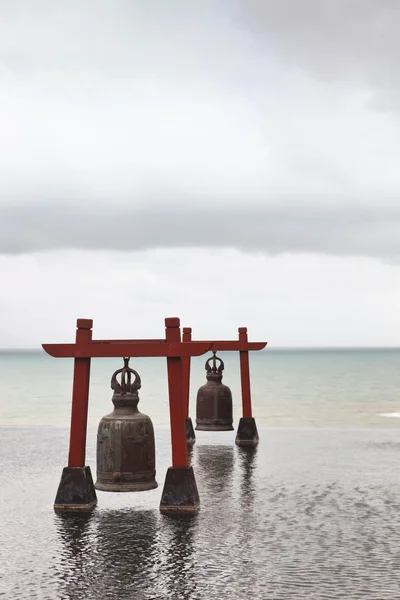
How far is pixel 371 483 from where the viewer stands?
40.2 feet

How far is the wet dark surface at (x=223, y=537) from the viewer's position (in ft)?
22.4

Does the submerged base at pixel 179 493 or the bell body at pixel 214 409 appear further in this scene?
the bell body at pixel 214 409

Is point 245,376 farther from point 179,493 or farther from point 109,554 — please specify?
point 109,554

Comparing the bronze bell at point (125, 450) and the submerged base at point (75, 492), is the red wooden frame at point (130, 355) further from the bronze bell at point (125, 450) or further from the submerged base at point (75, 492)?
the bronze bell at point (125, 450)

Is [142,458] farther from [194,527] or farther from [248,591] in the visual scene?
[248,591]

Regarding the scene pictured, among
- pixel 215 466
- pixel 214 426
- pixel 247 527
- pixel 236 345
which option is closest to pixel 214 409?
pixel 214 426

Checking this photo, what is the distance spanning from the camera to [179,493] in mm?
9805

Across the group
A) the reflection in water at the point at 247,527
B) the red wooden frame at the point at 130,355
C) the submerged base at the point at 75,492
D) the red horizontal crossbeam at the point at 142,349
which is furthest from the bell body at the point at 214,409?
the red horizontal crossbeam at the point at 142,349

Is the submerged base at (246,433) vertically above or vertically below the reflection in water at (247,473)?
above

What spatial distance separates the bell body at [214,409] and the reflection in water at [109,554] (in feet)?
18.7

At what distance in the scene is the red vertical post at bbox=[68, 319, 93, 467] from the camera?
31.9 ft

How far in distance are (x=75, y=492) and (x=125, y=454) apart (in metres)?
1.13

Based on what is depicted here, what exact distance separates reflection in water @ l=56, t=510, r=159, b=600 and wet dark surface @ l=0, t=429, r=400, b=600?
10 mm

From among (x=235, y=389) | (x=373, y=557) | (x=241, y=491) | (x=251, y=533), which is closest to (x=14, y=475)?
(x=241, y=491)
